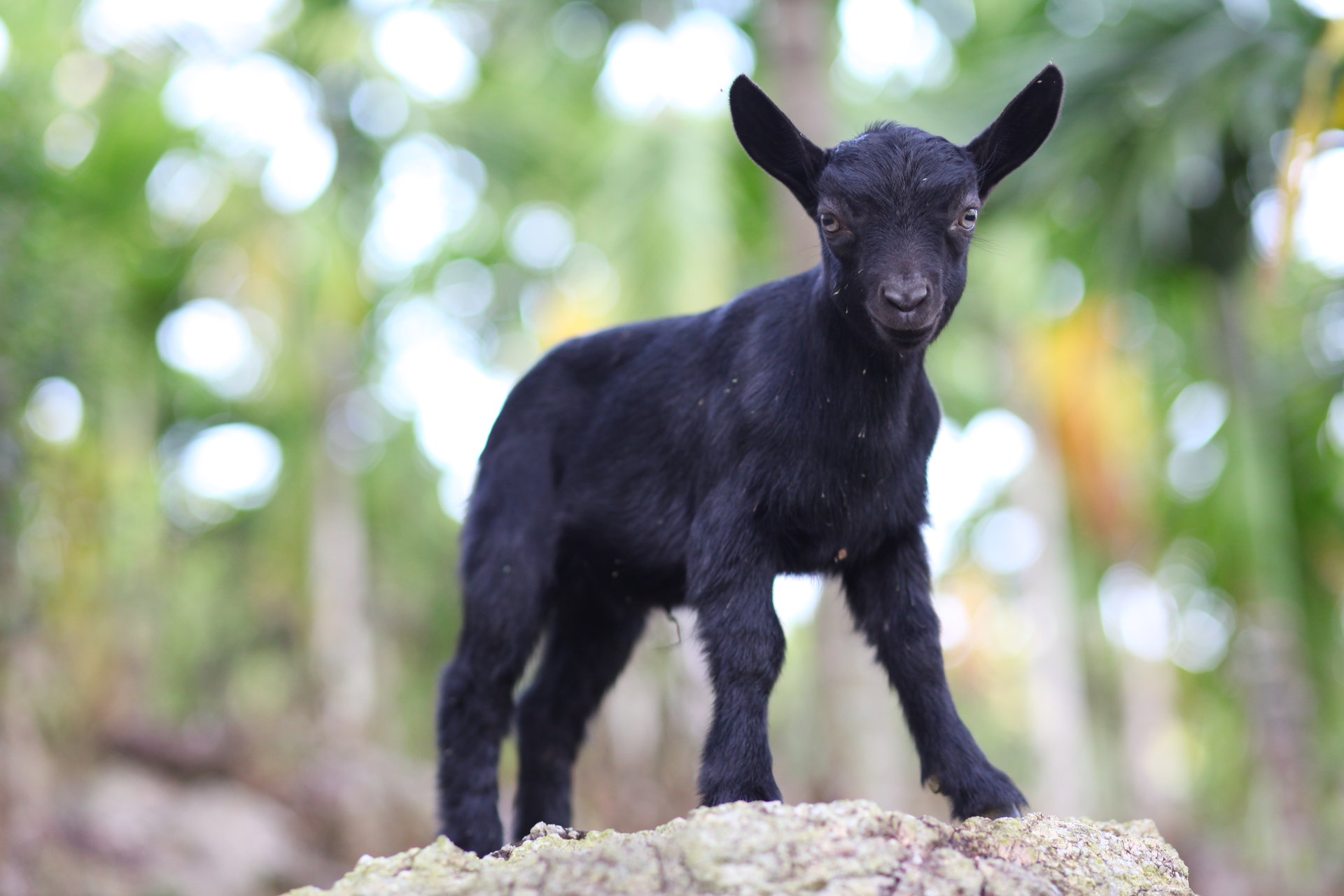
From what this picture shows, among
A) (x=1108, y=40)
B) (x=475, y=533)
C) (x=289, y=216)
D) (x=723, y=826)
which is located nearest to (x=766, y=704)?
(x=723, y=826)

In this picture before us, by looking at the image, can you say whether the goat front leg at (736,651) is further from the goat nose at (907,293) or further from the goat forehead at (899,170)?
the goat forehead at (899,170)

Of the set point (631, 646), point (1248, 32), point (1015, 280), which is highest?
point (1015, 280)

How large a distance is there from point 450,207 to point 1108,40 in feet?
44.9

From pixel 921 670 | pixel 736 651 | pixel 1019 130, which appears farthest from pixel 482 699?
pixel 1019 130

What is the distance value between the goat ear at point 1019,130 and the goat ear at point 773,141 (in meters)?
0.42

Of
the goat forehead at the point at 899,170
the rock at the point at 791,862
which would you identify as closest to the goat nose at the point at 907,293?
the goat forehead at the point at 899,170

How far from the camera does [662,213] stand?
11469 millimetres

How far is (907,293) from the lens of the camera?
290 cm

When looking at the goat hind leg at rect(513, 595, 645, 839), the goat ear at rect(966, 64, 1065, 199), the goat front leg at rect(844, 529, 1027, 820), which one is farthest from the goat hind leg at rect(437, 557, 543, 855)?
the goat ear at rect(966, 64, 1065, 199)

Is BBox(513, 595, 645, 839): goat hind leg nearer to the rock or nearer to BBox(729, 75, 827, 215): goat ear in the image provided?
the rock

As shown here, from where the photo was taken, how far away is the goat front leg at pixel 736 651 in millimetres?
3059

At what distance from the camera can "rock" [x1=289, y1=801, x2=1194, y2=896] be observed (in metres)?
2.58

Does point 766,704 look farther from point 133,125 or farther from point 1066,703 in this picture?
point 133,125

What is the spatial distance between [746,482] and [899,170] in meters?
0.87
